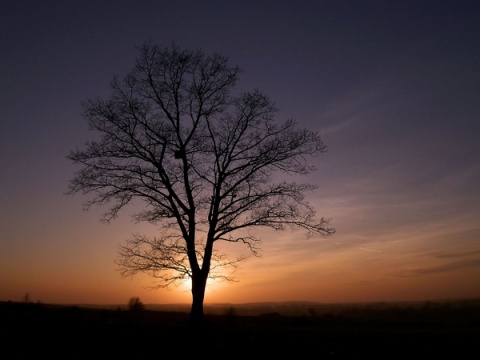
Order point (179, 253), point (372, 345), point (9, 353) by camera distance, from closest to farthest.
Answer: point (9, 353) < point (372, 345) < point (179, 253)

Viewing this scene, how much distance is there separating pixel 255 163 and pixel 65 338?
1113cm

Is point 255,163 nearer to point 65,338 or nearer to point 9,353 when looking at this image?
point 65,338

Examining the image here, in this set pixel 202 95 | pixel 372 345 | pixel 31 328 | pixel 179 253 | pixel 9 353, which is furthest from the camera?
pixel 202 95

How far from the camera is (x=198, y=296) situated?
17.5 meters

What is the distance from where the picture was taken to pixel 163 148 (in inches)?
749

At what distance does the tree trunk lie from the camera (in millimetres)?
16866

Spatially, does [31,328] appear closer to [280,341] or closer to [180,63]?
[280,341]

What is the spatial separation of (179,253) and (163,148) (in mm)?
4836

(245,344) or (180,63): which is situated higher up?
(180,63)

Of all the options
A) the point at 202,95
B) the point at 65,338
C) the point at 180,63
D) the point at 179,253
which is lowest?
the point at 65,338

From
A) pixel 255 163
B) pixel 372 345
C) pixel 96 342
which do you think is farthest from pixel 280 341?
pixel 255 163

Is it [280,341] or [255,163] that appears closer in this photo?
[280,341]

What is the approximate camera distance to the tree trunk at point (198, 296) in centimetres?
1687

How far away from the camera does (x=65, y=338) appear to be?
427 inches
